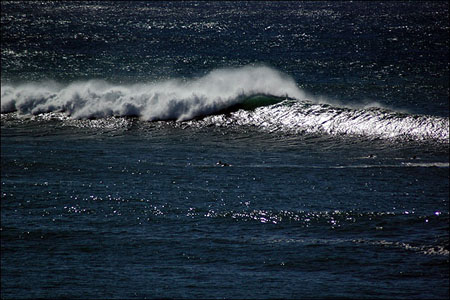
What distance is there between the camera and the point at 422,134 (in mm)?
27922

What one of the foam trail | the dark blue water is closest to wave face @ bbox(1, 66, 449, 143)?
the foam trail

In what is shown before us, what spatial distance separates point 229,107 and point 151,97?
13.6ft

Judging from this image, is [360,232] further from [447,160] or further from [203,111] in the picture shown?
[203,111]

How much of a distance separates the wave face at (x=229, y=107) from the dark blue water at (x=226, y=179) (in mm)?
115

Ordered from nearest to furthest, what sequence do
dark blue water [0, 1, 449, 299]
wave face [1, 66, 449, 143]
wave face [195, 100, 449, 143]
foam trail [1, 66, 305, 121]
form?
1. dark blue water [0, 1, 449, 299]
2. wave face [195, 100, 449, 143]
3. wave face [1, 66, 449, 143]
4. foam trail [1, 66, 305, 121]

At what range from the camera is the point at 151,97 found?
35.7 meters

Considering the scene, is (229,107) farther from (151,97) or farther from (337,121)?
(337,121)

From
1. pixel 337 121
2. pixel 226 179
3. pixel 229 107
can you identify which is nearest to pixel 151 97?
pixel 229 107

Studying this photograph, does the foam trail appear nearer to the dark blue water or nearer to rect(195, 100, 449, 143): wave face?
the dark blue water

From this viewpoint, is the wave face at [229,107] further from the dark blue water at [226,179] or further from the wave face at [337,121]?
the dark blue water at [226,179]

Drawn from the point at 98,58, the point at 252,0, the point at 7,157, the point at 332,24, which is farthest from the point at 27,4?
the point at 7,157

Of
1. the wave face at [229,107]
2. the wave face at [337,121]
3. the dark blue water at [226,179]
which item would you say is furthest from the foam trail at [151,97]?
the wave face at [337,121]

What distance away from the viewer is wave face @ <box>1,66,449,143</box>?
1154 inches

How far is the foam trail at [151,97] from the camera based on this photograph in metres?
34.1
